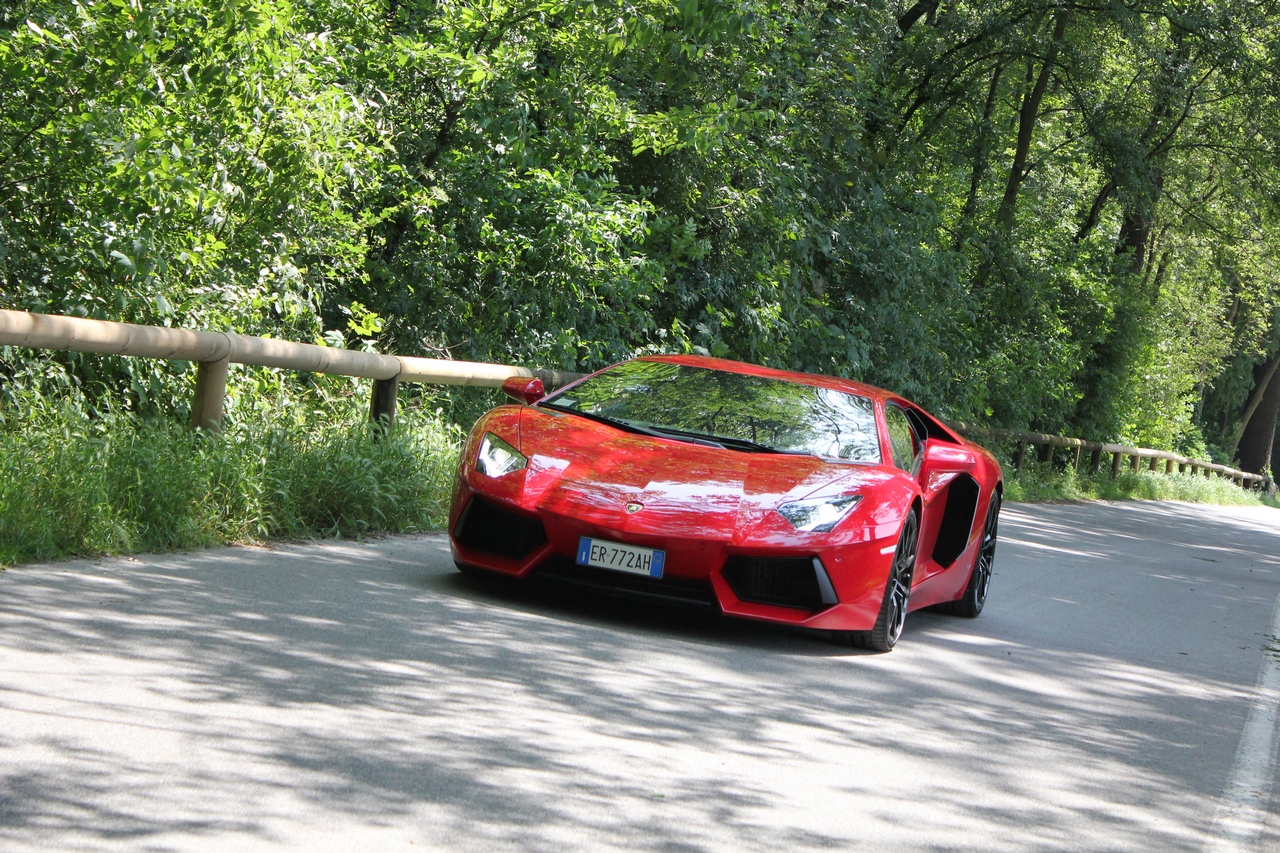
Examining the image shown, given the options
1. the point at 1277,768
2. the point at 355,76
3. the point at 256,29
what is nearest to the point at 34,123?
the point at 256,29

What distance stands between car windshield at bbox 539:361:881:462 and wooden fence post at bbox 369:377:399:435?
2.23m

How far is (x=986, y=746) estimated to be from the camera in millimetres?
5289

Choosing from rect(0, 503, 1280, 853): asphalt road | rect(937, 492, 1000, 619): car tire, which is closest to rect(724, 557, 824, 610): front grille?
rect(0, 503, 1280, 853): asphalt road

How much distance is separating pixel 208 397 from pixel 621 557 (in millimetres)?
3044

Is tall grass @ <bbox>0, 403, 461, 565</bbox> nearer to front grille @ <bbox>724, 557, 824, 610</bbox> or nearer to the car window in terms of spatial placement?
front grille @ <bbox>724, 557, 824, 610</bbox>

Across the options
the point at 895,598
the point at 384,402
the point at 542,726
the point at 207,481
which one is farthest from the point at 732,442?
the point at 384,402

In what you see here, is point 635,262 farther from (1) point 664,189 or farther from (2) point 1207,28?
(2) point 1207,28

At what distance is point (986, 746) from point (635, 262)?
27.8 ft

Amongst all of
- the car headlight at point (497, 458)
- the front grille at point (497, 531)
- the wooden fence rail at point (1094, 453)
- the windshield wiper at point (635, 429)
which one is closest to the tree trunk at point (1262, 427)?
the wooden fence rail at point (1094, 453)

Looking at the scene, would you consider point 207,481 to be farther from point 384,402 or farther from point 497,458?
point 384,402

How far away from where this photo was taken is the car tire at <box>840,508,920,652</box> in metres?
6.80

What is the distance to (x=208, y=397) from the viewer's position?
805 centimetres

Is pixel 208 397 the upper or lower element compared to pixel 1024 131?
lower

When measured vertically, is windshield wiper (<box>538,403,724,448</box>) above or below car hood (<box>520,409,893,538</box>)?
above
